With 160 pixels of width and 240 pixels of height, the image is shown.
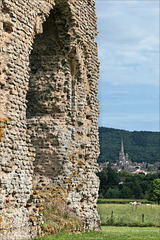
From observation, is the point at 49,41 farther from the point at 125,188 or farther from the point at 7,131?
the point at 125,188

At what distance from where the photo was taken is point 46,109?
39.1 ft

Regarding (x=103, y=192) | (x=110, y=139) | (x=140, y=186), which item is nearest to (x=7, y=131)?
(x=103, y=192)

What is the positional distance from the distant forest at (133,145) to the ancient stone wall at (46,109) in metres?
152

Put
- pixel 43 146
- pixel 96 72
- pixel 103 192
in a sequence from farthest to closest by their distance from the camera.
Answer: pixel 103 192, pixel 96 72, pixel 43 146

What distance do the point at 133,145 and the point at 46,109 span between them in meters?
170

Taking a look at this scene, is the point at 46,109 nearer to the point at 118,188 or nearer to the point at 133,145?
the point at 118,188

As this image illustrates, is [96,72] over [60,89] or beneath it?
over

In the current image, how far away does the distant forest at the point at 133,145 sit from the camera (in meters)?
169

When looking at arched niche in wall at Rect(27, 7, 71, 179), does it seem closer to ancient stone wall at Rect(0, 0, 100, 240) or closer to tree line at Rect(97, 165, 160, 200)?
ancient stone wall at Rect(0, 0, 100, 240)

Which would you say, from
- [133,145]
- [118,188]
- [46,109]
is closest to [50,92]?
[46,109]

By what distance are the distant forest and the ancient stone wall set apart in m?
152

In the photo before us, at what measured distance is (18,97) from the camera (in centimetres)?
897

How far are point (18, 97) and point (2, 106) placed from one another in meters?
0.58

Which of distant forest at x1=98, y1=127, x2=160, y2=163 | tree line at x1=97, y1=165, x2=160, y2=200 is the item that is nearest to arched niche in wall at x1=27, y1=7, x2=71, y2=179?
tree line at x1=97, y1=165, x2=160, y2=200
